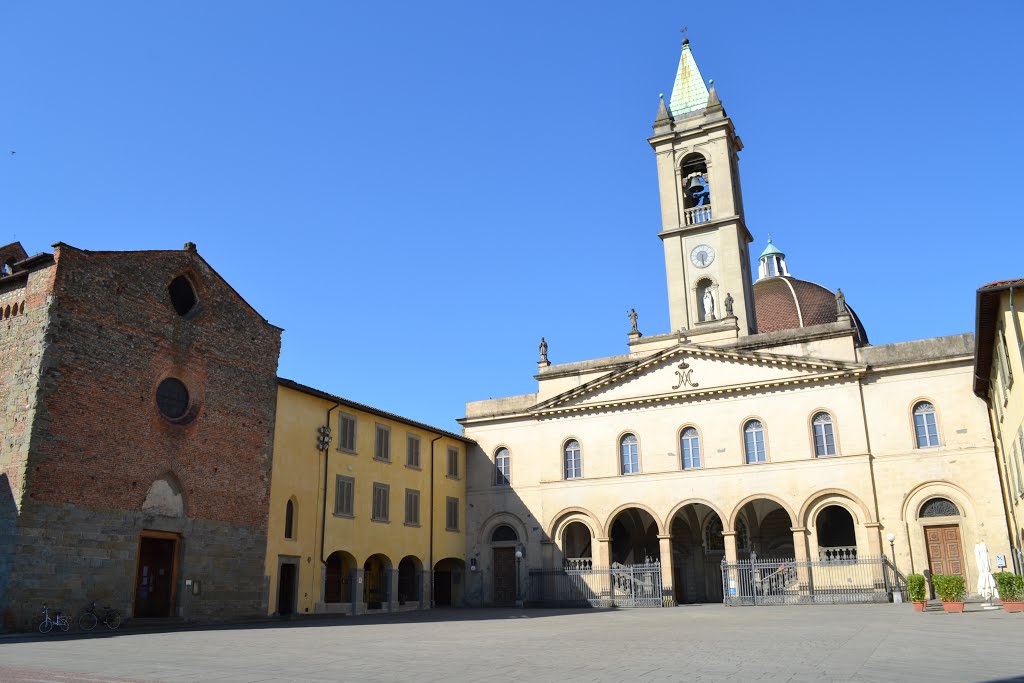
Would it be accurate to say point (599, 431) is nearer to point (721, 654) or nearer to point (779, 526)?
point (779, 526)

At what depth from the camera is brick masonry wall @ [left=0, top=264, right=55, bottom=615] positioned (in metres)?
20.2

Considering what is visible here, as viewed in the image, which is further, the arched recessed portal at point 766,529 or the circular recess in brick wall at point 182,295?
the arched recessed portal at point 766,529

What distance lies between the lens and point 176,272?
85.4ft

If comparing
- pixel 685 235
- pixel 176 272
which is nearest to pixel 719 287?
pixel 685 235

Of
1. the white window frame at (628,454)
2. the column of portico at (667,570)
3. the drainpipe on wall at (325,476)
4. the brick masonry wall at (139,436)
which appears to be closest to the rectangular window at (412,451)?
the drainpipe on wall at (325,476)

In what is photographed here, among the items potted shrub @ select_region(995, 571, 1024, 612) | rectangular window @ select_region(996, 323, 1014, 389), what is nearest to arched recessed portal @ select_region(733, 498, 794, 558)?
rectangular window @ select_region(996, 323, 1014, 389)

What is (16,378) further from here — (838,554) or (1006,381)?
(838,554)

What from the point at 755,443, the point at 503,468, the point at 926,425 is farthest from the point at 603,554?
the point at 926,425

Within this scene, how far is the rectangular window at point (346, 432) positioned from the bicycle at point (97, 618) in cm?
1128

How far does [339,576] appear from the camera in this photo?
31828 millimetres

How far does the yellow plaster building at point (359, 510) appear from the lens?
2884 centimetres

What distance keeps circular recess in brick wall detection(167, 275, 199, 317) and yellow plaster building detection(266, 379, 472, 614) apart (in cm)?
441

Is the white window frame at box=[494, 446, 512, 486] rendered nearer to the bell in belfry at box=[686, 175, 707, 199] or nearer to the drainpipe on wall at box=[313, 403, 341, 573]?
the drainpipe on wall at box=[313, 403, 341, 573]

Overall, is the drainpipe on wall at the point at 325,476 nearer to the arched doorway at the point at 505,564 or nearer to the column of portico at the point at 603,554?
the arched doorway at the point at 505,564
